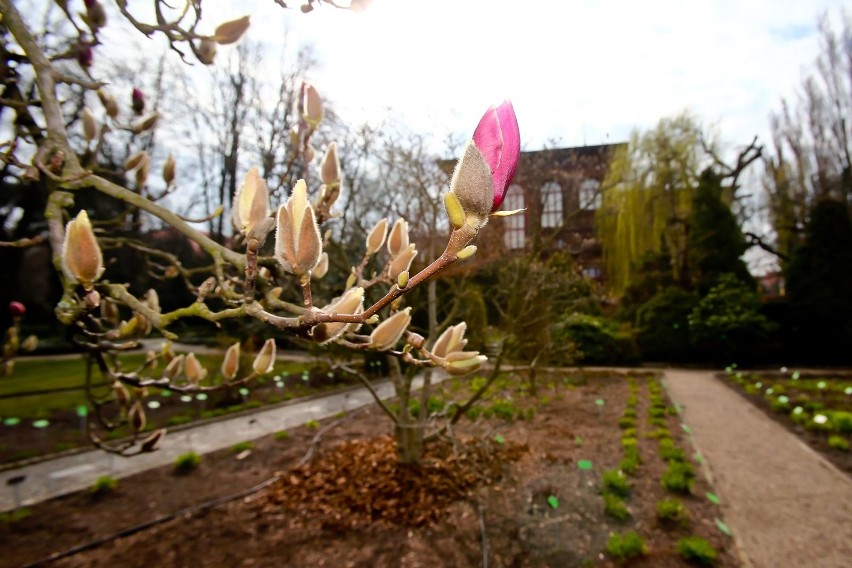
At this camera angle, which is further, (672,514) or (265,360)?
(672,514)

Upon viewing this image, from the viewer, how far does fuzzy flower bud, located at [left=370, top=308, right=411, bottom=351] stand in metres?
0.89

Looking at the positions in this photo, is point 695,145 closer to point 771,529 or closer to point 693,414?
point 693,414

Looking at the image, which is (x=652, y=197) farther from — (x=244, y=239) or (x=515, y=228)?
(x=244, y=239)

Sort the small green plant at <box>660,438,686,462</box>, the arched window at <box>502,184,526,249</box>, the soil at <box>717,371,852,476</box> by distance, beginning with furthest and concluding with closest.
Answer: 1. the arched window at <box>502,184,526,249</box>
2. the soil at <box>717,371,852,476</box>
3. the small green plant at <box>660,438,686,462</box>

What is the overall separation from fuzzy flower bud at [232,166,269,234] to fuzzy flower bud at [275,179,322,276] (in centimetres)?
24

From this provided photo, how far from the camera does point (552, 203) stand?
8172 mm

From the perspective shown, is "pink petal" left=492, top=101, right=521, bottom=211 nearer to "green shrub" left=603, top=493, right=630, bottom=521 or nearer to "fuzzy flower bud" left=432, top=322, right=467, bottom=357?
"fuzzy flower bud" left=432, top=322, right=467, bottom=357

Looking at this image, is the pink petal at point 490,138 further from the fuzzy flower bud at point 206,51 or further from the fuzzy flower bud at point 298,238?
the fuzzy flower bud at point 206,51

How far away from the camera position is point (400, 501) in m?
3.93

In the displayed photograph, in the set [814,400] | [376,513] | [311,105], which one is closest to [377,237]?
[311,105]

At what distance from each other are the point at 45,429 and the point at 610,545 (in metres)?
7.41

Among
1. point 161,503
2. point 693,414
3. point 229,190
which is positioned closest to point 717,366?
point 693,414

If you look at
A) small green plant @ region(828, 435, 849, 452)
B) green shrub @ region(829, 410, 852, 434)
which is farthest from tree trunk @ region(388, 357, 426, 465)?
green shrub @ region(829, 410, 852, 434)

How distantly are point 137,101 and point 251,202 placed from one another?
1.46 meters
